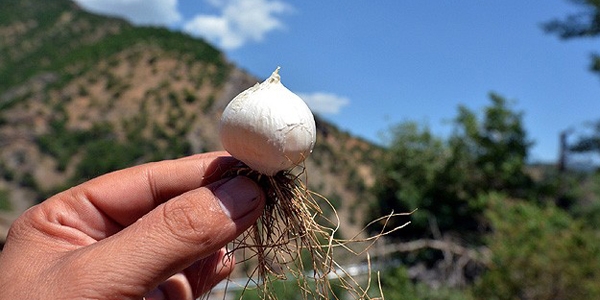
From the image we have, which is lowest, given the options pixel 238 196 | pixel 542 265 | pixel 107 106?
pixel 542 265

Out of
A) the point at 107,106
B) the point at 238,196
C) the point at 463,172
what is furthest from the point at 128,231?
the point at 107,106

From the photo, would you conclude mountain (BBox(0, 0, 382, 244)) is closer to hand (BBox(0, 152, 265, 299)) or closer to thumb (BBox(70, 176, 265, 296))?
hand (BBox(0, 152, 265, 299))

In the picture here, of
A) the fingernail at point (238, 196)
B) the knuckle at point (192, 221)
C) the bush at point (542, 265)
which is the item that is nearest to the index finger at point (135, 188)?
the fingernail at point (238, 196)

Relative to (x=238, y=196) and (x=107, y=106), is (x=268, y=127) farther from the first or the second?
(x=107, y=106)

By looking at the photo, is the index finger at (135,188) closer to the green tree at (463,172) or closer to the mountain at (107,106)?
the green tree at (463,172)

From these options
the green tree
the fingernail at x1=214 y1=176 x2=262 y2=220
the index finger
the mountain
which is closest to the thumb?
the fingernail at x1=214 y1=176 x2=262 y2=220

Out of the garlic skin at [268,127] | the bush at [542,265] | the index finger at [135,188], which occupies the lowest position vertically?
the bush at [542,265]

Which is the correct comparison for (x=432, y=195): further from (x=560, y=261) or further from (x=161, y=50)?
(x=161, y=50)
